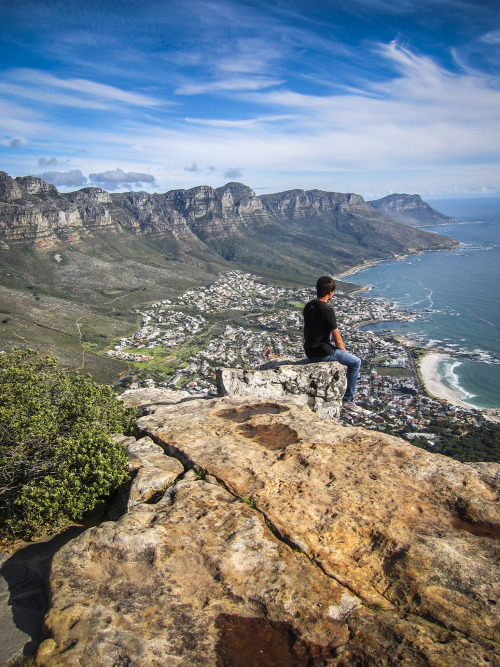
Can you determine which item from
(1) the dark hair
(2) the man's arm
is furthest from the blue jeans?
(1) the dark hair

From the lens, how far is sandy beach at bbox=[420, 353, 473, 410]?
215 ft

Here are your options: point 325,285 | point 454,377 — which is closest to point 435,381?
point 454,377

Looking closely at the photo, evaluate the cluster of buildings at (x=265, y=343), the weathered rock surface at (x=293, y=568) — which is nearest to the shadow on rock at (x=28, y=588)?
the weathered rock surface at (x=293, y=568)

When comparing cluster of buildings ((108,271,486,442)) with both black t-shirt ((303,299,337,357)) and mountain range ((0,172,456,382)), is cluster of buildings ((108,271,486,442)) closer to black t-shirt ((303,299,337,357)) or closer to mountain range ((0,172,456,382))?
mountain range ((0,172,456,382))

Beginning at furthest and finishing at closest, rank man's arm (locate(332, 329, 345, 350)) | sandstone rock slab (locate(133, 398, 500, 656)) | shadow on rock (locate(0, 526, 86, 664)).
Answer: man's arm (locate(332, 329, 345, 350)), sandstone rock slab (locate(133, 398, 500, 656)), shadow on rock (locate(0, 526, 86, 664))

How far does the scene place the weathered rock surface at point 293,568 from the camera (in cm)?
528

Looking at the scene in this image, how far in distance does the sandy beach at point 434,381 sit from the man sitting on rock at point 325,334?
189 feet

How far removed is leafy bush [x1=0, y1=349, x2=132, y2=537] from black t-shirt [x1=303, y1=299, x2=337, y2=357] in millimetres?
6714

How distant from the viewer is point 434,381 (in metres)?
72.5

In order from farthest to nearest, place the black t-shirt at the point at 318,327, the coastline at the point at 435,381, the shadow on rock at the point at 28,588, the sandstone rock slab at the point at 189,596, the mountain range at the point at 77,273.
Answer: the mountain range at the point at 77,273, the coastline at the point at 435,381, the black t-shirt at the point at 318,327, the shadow on rock at the point at 28,588, the sandstone rock slab at the point at 189,596

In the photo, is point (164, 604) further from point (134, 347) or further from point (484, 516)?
point (134, 347)

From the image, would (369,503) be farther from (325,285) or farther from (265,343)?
(265,343)

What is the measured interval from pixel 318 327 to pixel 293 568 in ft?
24.3

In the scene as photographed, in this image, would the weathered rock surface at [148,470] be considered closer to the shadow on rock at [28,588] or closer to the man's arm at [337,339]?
the shadow on rock at [28,588]
